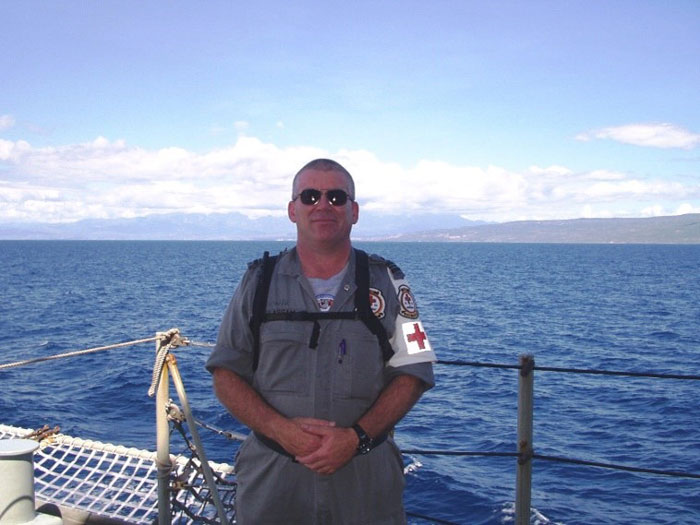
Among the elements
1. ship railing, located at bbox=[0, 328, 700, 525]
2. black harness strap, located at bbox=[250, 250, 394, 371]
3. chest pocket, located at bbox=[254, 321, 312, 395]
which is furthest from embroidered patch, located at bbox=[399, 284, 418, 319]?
ship railing, located at bbox=[0, 328, 700, 525]

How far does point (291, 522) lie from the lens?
118 inches

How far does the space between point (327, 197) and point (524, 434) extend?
1783mm

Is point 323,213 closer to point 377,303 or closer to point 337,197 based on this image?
point 337,197

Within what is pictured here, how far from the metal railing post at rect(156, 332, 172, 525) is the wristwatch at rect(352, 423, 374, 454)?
1.69 meters

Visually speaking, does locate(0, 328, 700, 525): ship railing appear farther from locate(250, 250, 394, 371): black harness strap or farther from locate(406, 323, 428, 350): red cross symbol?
locate(250, 250, 394, 371): black harness strap

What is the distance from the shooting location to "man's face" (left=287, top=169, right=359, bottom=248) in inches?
123

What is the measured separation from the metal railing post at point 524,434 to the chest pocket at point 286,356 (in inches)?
52.0

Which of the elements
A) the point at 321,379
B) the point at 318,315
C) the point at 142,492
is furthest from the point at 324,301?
the point at 142,492

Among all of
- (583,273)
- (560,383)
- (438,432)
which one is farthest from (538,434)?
(583,273)

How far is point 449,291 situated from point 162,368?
197 feet

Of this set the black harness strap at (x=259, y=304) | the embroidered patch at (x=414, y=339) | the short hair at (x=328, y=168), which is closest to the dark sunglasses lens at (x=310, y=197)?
the short hair at (x=328, y=168)

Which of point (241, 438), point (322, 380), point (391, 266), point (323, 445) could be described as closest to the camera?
point (323, 445)

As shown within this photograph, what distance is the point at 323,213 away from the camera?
312 cm

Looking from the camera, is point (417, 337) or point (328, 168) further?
point (328, 168)
